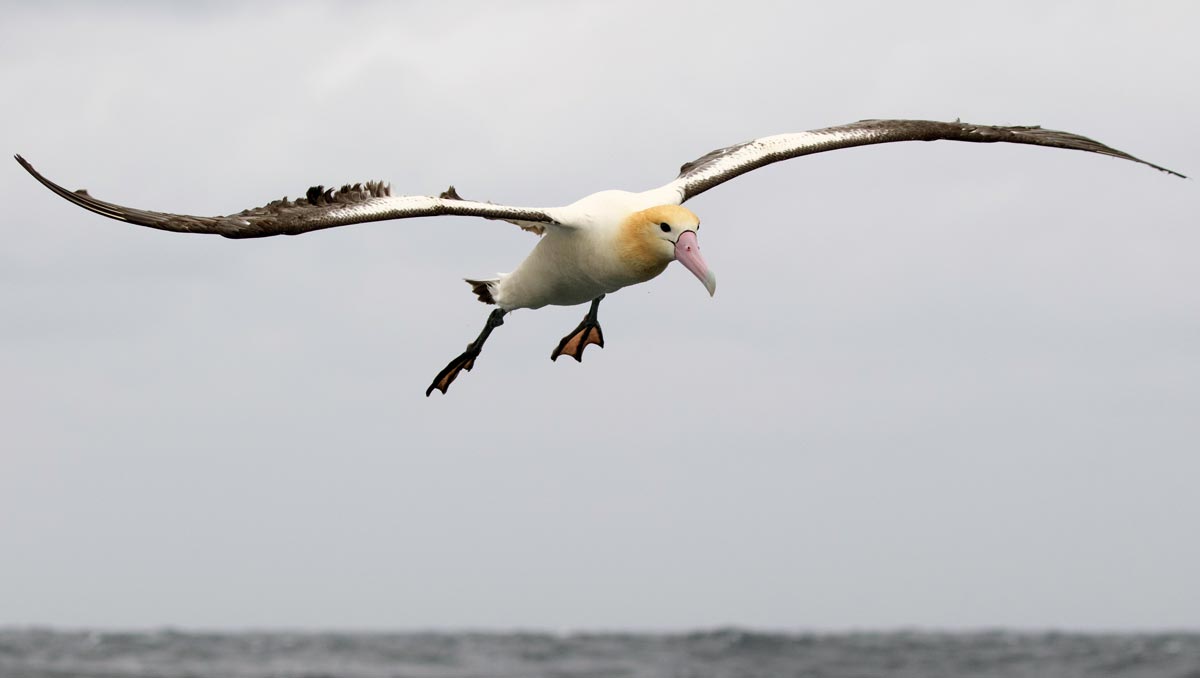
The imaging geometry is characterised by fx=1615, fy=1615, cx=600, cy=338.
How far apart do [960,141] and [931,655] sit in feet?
192

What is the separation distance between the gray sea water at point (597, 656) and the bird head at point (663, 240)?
45.0 m

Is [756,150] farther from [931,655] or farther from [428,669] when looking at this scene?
[931,655]

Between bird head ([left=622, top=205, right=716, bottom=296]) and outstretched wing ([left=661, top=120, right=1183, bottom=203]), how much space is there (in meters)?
1.94

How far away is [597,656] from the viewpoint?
73.9 meters

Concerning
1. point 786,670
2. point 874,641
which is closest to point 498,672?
point 786,670

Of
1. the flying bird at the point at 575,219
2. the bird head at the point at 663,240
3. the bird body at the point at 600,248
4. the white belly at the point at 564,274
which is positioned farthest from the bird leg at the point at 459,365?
the bird head at the point at 663,240

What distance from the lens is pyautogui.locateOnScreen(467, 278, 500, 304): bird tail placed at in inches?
640

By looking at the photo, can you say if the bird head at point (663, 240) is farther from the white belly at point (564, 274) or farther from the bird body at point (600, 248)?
the white belly at point (564, 274)

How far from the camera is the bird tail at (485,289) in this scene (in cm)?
1627

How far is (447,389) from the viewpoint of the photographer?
17516 mm

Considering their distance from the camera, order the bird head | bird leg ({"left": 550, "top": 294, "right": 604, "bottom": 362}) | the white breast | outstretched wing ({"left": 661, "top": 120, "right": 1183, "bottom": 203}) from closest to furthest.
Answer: the bird head, the white breast, outstretched wing ({"left": 661, "top": 120, "right": 1183, "bottom": 203}), bird leg ({"left": 550, "top": 294, "right": 604, "bottom": 362})

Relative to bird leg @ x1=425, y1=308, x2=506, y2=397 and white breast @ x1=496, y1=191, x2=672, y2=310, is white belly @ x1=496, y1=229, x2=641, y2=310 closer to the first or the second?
white breast @ x1=496, y1=191, x2=672, y2=310

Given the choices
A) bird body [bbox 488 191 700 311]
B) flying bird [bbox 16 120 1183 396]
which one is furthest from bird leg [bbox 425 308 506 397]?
bird body [bbox 488 191 700 311]

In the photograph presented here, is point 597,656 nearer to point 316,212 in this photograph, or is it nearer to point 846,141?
point 846,141
